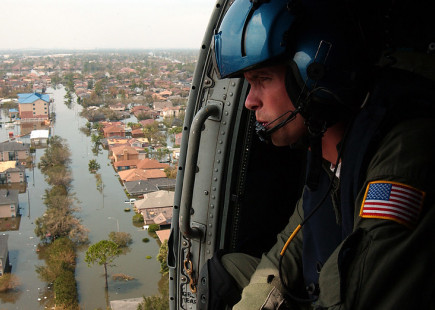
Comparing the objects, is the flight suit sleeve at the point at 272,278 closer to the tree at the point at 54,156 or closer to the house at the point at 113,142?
the tree at the point at 54,156

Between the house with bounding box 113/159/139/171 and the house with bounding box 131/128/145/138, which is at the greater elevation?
the house with bounding box 131/128/145/138

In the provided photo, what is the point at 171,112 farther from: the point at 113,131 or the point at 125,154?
the point at 125,154

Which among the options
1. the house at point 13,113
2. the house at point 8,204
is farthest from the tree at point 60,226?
the house at point 13,113

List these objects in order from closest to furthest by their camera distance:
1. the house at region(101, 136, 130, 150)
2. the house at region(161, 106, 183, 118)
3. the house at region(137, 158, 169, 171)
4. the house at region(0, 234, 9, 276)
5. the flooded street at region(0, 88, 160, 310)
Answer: the flooded street at region(0, 88, 160, 310), the house at region(0, 234, 9, 276), the house at region(137, 158, 169, 171), the house at region(101, 136, 130, 150), the house at region(161, 106, 183, 118)

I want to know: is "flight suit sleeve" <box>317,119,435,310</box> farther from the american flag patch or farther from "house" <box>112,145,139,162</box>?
"house" <box>112,145,139,162</box>

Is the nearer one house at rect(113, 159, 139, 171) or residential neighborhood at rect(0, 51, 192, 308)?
residential neighborhood at rect(0, 51, 192, 308)

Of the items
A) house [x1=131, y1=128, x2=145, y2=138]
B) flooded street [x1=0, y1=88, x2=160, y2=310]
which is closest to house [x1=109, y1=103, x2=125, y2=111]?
house [x1=131, y1=128, x2=145, y2=138]
